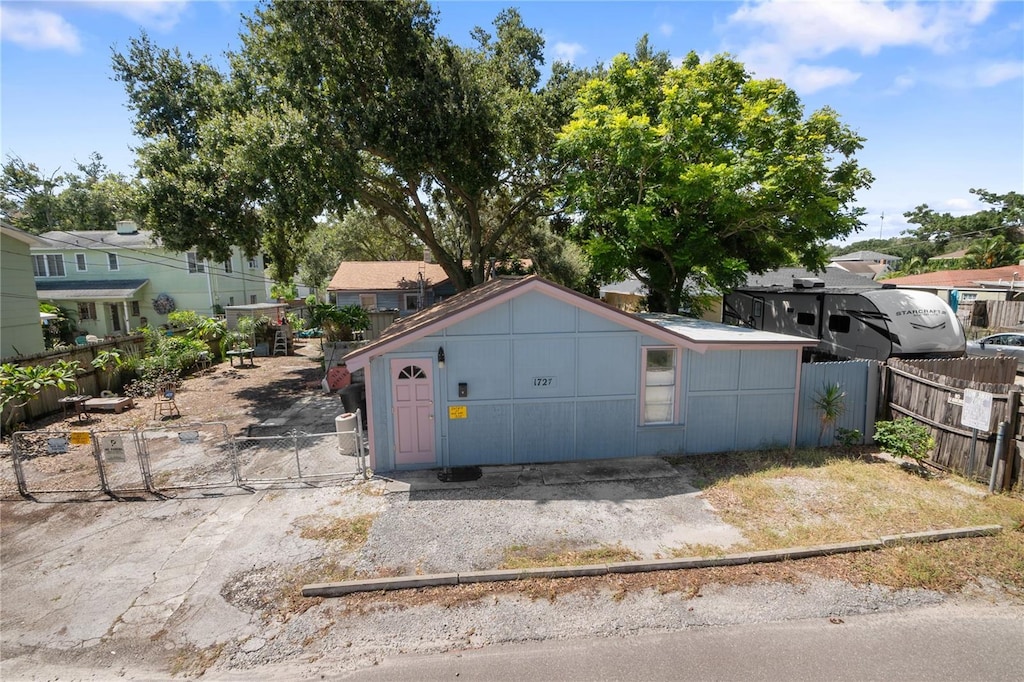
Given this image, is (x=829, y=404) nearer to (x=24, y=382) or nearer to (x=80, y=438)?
(x=80, y=438)

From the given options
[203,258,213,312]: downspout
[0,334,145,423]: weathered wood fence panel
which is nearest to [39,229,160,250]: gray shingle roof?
[203,258,213,312]: downspout

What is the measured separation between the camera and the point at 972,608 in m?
5.72

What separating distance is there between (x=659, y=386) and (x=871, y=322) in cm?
865

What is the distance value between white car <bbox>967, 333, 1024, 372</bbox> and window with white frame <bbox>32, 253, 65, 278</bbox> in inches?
1890

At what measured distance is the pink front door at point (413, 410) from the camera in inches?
374

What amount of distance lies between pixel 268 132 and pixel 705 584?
1545cm

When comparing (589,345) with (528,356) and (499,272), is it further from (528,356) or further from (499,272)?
(499,272)

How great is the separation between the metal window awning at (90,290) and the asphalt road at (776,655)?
109 ft

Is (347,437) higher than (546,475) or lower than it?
higher

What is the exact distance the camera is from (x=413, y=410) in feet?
31.8

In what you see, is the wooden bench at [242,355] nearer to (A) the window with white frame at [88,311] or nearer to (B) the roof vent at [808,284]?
(A) the window with white frame at [88,311]

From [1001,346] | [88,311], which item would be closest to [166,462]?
[88,311]

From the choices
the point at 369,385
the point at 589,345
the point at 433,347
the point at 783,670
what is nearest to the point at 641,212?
the point at 589,345

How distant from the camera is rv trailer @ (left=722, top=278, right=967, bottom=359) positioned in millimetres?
13602
